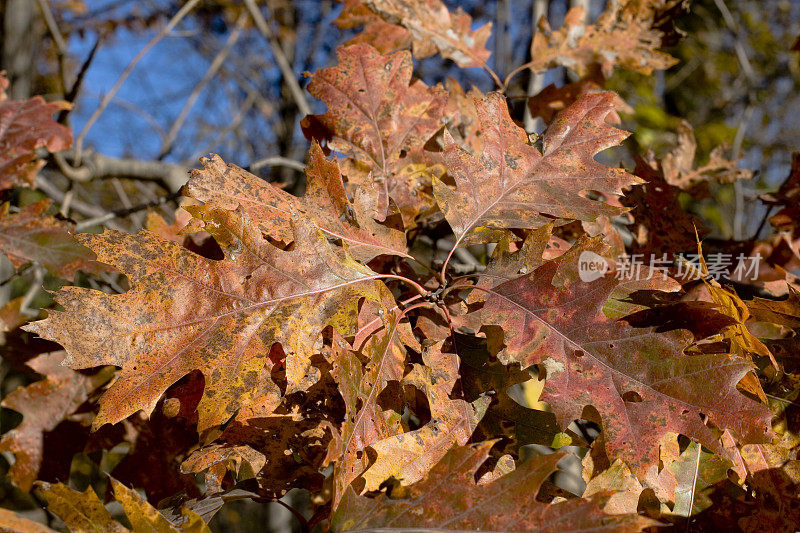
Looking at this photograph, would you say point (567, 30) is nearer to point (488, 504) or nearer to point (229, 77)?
point (488, 504)

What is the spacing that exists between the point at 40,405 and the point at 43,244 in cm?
36

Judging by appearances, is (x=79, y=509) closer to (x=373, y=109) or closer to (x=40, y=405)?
(x=40, y=405)

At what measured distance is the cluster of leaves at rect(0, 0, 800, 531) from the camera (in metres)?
0.71

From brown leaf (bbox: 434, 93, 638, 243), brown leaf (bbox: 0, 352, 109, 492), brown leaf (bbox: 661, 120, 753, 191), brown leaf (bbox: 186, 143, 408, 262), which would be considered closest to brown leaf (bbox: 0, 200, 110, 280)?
brown leaf (bbox: 0, 352, 109, 492)

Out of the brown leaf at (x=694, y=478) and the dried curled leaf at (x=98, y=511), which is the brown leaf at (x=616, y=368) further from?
the dried curled leaf at (x=98, y=511)

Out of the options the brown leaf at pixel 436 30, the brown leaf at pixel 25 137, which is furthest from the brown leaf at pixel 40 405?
the brown leaf at pixel 436 30

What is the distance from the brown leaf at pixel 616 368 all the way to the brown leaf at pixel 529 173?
0.48 ft

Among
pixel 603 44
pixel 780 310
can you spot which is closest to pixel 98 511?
pixel 780 310

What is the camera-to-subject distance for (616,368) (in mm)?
755

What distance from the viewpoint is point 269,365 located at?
0.82 m

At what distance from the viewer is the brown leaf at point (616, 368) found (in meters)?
0.72

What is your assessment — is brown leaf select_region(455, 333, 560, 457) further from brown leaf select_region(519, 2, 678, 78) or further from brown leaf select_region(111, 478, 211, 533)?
brown leaf select_region(519, 2, 678, 78)

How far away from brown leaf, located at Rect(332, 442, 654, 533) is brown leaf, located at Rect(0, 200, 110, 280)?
91 centimetres

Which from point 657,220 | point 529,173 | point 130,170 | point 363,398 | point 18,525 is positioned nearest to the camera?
point 18,525
